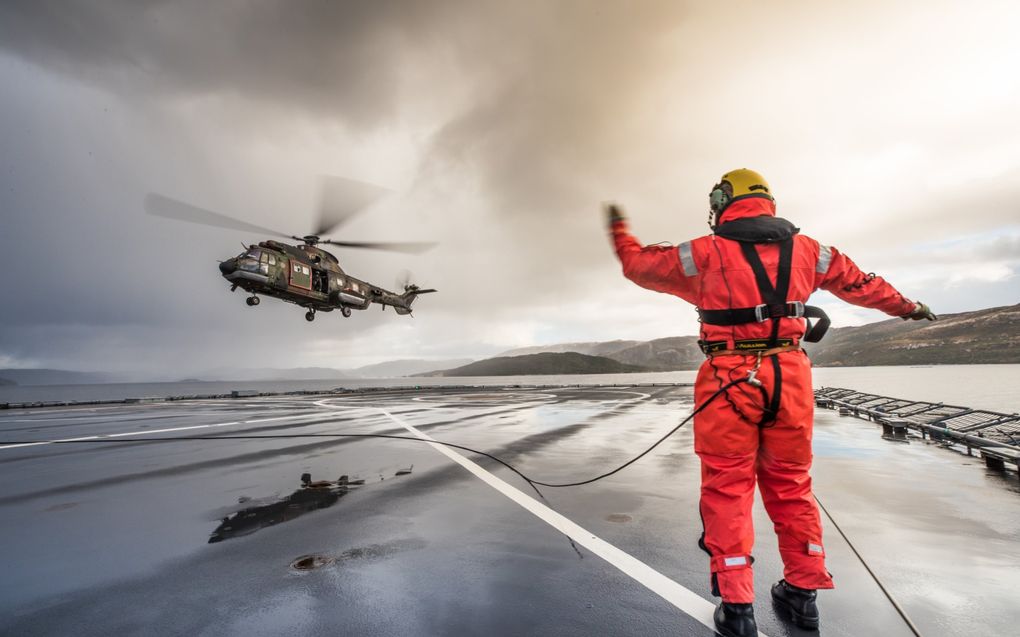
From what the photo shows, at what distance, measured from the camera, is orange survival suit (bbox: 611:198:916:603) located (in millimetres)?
2760

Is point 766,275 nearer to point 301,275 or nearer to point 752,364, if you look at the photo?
point 752,364

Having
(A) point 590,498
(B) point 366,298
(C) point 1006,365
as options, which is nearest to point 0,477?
(A) point 590,498

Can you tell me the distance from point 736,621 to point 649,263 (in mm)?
2443

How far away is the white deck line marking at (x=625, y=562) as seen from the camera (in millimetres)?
2662

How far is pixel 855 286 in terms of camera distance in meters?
3.55

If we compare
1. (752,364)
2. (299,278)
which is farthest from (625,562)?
(299,278)

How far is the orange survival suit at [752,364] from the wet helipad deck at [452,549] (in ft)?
1.44

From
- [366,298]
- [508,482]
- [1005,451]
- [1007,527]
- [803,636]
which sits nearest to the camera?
[803,636]

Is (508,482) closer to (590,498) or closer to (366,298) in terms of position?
(590,498)

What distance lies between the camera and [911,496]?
16.9 ft

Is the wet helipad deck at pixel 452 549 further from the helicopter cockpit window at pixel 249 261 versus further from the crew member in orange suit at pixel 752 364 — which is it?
the helicopter cockpit window at pixel 249 261

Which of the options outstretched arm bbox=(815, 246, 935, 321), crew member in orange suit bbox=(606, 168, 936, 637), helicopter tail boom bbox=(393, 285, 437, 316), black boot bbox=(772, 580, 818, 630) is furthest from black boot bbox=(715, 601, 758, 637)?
helicopter tail boom bbox=(393, 285, 437, 316)

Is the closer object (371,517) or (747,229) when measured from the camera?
(747,229)

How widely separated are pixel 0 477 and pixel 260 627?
25.1 ft
